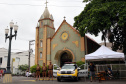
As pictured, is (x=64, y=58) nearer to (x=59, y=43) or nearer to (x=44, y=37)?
(x=59, y=43)

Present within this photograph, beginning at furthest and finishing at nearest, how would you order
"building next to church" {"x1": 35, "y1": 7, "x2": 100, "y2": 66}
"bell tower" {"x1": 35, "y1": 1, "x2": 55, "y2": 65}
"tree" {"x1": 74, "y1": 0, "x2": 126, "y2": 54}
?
"bell tower" {"x1": 35, "y1": 1, "x2": 55, "y2": 65}
"building next to church" {"x1": 35, "y1": 7, "x2": 100, "y2": 66}
"tree" {"x1": 74, "y1": 0, "x2": 126, "y2": 54}

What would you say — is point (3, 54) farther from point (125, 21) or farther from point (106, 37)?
point (125, 21)

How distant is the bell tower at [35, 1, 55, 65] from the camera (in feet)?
88.4

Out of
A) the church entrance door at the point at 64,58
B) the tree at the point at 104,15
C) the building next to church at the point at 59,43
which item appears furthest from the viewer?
the church entrance door at the point at 64,58

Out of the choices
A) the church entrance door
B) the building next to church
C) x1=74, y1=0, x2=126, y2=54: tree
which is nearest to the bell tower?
the building next to church

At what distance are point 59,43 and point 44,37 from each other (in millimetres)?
3214

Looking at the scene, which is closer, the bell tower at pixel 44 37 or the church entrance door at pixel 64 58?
the church entrance door at pixel 64 58

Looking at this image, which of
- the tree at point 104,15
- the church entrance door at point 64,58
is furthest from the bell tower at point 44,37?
the tree at point 104,15

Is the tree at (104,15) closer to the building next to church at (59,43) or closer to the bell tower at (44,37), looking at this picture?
the building next to church at (59,43)

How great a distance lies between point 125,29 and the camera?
65.6 ft

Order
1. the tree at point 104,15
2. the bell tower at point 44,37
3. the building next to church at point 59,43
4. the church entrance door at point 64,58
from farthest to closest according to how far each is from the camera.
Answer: the bell tower at point 44,37, the church entrance door at point 64,58, the building next to church at point 59,43, the tree at point 104,15

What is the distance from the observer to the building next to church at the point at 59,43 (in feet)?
80.2

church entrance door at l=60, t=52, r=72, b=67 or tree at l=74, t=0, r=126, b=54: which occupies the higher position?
Answer: tree at l=74, t=0, r=126, b=54

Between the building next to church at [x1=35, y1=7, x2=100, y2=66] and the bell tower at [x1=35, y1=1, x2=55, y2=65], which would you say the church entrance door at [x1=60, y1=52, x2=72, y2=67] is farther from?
the bell tower at [x1=35, y1=1, x2=55, y2=65]
